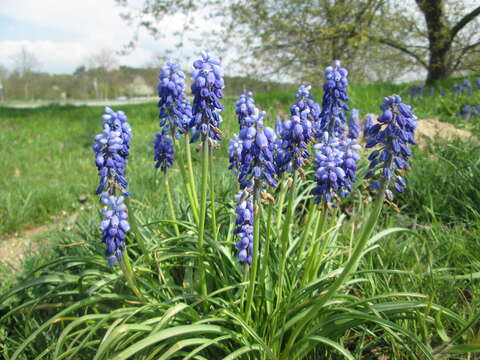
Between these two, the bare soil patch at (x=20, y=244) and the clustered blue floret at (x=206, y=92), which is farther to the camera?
the bare soil patch at (x=20, y=244)

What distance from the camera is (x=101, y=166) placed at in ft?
6.88

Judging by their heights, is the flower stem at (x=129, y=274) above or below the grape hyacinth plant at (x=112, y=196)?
below

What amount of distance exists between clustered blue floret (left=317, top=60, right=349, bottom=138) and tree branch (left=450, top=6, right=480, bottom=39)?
11117mm

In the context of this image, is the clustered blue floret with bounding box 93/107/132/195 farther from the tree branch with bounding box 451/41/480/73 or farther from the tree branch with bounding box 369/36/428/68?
the tree branch with bounding box 451/41/480/73

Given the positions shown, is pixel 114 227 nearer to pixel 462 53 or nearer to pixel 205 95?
pixel 205 95

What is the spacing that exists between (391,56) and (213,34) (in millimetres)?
6975

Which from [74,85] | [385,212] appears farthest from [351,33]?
[74,85]

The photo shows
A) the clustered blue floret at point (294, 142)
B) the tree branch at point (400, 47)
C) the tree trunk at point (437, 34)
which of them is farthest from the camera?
the tree branch at point (400, 47)

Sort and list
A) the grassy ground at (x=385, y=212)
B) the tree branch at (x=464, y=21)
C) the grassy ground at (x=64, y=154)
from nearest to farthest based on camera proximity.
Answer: the grassy ground at (x=385, y=212) → the grassy ground at (x=64, y=154) → the tree branch at (x=464, y=21)

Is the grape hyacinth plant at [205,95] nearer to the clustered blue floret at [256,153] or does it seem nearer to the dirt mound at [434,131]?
the clustered blue floret at [256,153]

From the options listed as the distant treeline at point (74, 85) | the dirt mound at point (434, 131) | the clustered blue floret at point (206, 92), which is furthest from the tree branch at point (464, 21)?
the distant treeline at point (74, 85)

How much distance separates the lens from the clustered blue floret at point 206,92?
199 centimetres

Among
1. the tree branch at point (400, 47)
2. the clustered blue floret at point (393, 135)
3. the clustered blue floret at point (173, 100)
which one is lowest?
the clustered blue floret at point (393, 135)

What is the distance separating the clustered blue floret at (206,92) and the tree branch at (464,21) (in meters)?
12.0
